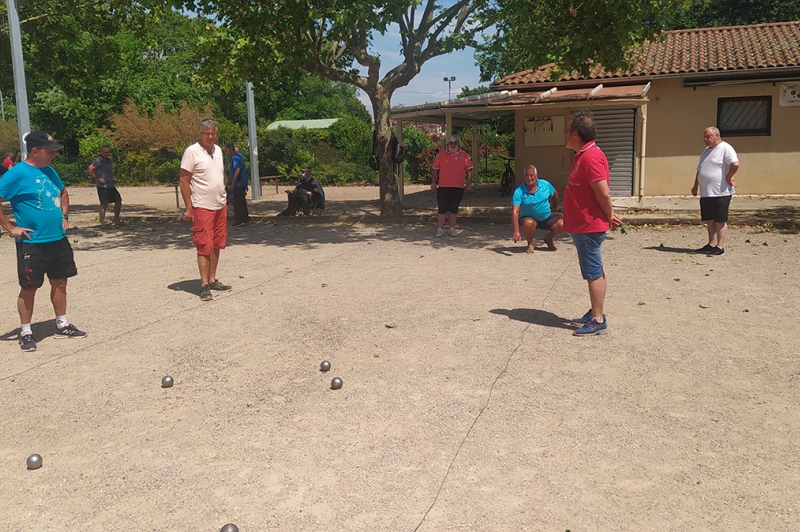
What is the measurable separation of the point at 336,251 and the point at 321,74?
5.10 m

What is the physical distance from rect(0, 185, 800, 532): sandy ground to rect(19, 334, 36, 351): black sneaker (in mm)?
67

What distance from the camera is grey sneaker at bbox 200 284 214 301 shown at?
801 cm

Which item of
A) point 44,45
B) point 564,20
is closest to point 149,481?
point 564,20

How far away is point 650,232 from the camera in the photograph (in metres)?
13.2

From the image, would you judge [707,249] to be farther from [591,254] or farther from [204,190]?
[204,190]

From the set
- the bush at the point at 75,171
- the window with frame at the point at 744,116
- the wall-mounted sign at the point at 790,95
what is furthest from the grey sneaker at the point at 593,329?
the bush at the point at 75,171

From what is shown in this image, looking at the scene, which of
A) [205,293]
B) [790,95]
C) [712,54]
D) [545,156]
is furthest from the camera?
[712,54]

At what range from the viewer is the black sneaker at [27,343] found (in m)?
6.19

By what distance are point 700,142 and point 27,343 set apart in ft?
58.5

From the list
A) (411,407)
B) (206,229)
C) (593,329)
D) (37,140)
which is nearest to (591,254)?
(593,329)

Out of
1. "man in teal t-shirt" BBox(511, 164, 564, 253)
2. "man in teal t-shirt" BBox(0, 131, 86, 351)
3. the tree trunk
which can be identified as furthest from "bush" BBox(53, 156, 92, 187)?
"man in teal t-shirt" BBox(0, 131, 86, 351)

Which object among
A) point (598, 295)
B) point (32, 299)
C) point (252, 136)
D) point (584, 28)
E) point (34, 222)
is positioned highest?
point (584, 28)

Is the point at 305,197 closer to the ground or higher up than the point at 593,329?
higher up

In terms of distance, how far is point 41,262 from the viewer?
6.17 m
